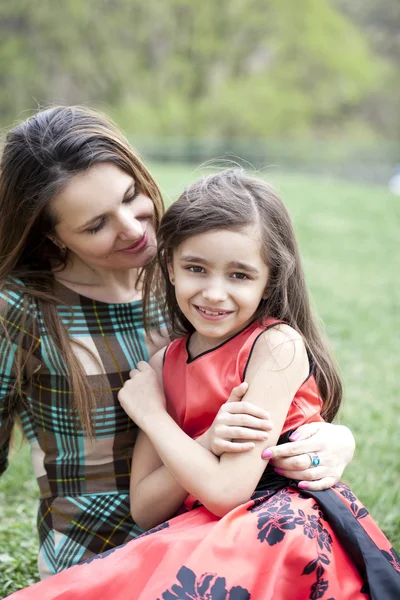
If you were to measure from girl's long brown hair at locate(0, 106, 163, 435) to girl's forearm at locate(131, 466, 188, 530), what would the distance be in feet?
0.87

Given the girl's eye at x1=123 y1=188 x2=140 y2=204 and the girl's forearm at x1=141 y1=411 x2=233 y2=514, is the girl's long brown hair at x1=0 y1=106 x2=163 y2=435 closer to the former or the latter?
the girl's eye at x1=123 y1=188 x2=140 y2=204

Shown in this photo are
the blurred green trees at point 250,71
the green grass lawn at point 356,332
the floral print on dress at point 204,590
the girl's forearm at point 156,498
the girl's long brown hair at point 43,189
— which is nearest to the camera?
the floral print on dress at point 204,590

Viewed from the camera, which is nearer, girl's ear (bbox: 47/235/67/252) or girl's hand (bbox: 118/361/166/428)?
girl's hand (bbox: 118/361/166/428)

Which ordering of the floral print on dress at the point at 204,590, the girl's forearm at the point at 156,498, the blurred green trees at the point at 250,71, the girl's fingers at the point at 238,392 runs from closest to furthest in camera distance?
the floral print on dress at the point at 204,590 → the girl's fingers at the point at 238,392 → the girl's forearm at the point at 156,498 → the blurred green trees at the point at 250,71

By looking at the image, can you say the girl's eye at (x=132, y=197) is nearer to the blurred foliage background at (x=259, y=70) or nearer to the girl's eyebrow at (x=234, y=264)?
the girl's eyebrow at (x=234, y=264)

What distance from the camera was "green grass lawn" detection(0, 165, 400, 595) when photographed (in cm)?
333

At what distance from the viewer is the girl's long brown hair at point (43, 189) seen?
2307 mm

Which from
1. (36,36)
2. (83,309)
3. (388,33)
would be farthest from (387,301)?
(388,33)

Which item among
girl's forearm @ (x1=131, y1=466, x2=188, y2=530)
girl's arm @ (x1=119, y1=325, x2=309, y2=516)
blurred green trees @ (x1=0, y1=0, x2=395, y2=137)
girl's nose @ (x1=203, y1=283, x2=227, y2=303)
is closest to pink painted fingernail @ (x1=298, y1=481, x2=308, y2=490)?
girl's arm @ (x1=119, y1=325, x2=309, y2=516)

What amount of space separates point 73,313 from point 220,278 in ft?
1.94

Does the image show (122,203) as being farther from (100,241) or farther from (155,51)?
(155,51)

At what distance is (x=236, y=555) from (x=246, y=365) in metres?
0.53

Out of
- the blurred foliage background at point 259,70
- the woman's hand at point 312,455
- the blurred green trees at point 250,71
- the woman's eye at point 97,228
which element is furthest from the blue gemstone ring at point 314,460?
the blurred green trees at point 250,71

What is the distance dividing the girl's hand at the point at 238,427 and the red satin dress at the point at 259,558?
0.15 metres
